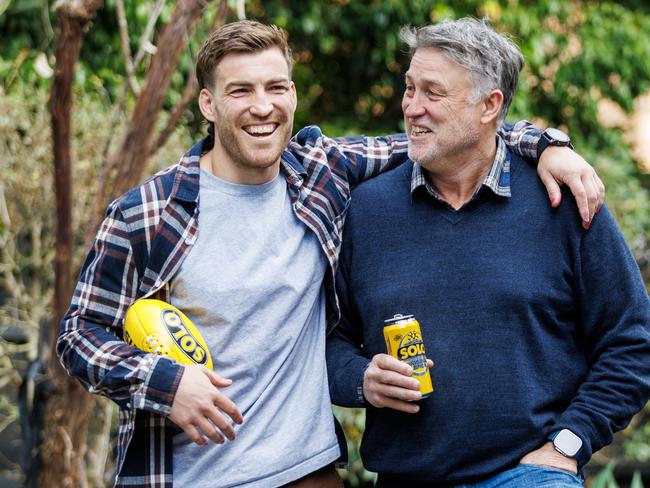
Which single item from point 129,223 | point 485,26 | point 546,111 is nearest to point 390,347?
point 129,223

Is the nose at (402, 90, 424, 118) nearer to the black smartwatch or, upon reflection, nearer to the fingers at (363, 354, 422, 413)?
the black smartwatch

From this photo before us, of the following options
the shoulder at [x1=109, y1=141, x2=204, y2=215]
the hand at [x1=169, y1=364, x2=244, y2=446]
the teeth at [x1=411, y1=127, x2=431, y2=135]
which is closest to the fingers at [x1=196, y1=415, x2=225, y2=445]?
the hand at [x1=169, y1=364, x2=244, y2=446]

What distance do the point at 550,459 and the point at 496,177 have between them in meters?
0.89

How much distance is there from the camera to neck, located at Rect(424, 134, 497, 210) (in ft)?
10.1

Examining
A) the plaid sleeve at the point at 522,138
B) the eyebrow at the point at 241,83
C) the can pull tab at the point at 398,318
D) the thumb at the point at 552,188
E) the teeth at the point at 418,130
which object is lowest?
the can pull tab at the point at 398,318

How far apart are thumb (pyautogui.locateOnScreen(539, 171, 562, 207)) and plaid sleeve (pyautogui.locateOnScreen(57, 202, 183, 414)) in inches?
51.4

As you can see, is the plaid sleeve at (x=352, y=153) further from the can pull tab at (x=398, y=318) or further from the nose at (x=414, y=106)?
the can pull tab at (x=398, y=318)

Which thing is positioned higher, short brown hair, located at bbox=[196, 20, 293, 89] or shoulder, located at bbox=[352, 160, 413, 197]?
short brown hair, located at bbox=[196, 20, 293, 89]

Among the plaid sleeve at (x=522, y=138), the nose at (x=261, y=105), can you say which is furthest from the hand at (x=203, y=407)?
the plaid sleeve at (x=522, y=138)

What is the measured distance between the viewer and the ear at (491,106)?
309 cm

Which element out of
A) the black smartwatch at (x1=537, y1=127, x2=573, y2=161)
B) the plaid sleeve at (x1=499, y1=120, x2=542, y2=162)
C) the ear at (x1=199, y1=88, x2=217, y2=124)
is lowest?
the plaid sleeve at (x1=499, y1=120, x2=542, y2=162)

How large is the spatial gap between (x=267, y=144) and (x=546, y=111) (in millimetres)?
6177

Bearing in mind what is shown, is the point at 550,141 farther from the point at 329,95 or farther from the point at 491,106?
the point at 329,95

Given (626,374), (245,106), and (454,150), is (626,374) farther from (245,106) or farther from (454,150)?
(245,106)
